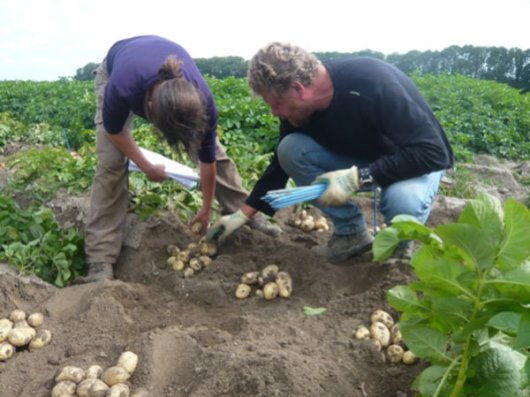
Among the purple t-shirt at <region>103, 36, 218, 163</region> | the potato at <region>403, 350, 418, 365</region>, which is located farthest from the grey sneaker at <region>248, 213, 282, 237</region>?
the potato at <region>403, 350, 418, 365</region>

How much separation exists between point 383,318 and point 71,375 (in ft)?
4.13

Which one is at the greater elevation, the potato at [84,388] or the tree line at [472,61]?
the potato at [84,388]

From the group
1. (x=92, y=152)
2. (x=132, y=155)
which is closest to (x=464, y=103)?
(x=92, y=152)

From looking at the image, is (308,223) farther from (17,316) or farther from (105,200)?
(17,316)

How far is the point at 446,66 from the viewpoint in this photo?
22.4 m

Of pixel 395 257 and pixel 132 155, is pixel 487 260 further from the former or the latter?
pixel 132 155

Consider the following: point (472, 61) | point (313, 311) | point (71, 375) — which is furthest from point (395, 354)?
point (472, 61)

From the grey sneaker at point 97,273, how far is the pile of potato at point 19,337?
0.63 metres

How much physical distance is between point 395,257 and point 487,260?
5.11 feet

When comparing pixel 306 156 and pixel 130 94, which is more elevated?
pixel 130 94

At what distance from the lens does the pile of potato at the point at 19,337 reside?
8.17 feet

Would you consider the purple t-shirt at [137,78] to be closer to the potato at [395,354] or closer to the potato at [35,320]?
the potato at [35,320]

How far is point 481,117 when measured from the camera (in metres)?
8.62

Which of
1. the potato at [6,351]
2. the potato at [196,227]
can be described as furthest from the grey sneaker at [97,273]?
the potato at [6,351]
